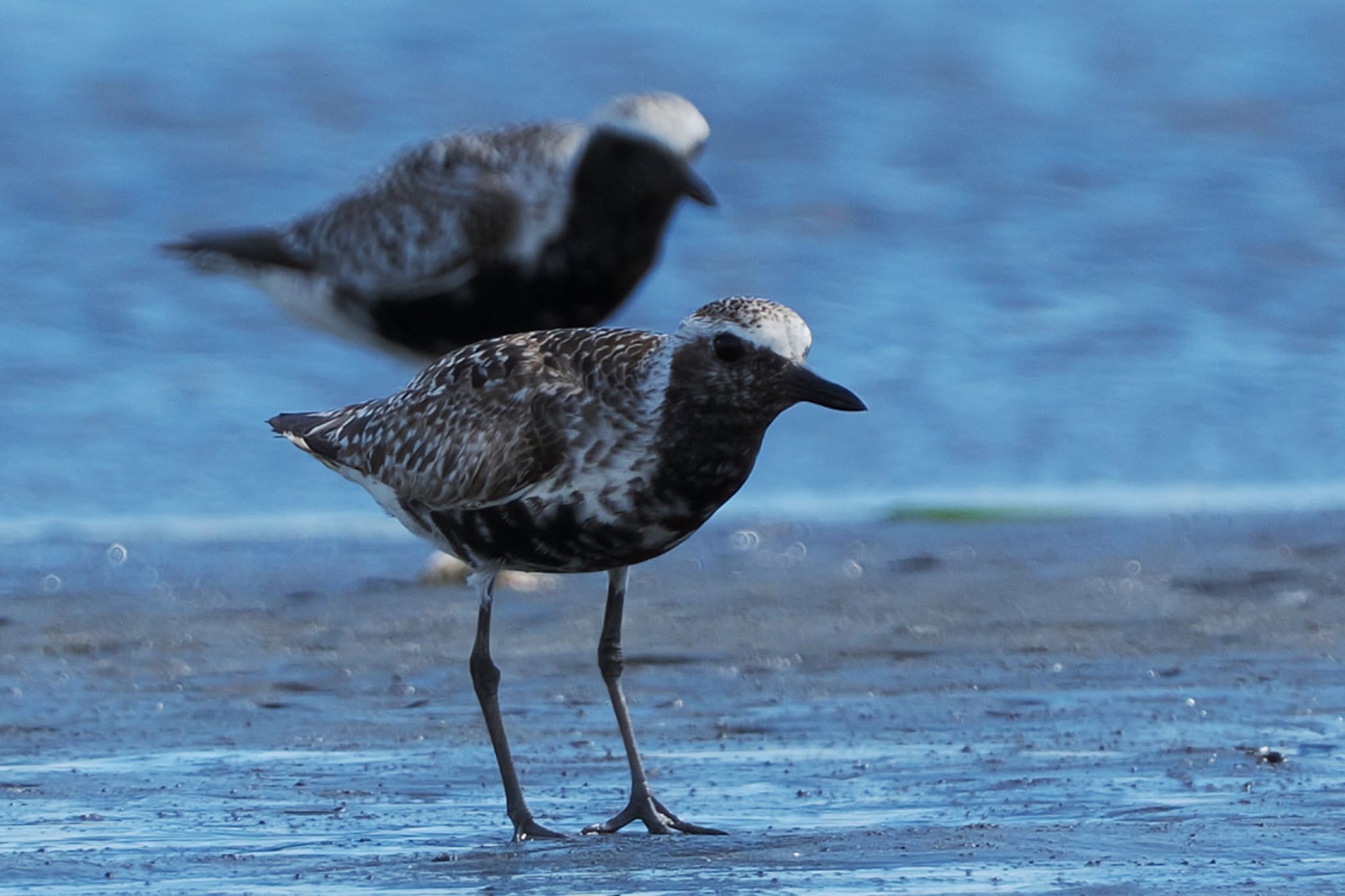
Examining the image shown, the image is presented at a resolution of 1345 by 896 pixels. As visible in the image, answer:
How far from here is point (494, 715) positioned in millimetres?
5488

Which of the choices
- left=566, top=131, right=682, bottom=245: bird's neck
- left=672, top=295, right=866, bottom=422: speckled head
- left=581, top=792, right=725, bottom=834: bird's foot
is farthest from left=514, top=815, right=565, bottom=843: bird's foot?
left=566, top=131, right=682, bottom=245: bird's neck

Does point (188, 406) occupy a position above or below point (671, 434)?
below

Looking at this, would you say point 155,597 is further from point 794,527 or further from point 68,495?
point 794,527

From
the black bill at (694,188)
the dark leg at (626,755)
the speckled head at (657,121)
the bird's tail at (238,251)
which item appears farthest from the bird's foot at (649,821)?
the bird's tail at (238,251)

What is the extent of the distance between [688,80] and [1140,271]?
4.35 m

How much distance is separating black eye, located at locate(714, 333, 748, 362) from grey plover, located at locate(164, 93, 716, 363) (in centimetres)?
338

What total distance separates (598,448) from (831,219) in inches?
361

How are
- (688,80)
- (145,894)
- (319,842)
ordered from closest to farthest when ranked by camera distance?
(145,894) → (319,842) → (688,80)

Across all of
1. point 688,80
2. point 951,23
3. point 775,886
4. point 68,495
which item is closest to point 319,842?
point 775,886

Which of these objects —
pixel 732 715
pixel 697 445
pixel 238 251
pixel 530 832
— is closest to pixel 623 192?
pixel 238 251

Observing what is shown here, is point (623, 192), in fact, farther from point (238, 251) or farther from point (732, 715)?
point (732, 715)

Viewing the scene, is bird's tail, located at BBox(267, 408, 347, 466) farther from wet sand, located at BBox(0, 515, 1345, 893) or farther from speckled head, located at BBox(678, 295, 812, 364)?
speckled head, located at BBox(678, 295, 812, 364)

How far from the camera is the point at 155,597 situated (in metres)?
8.50

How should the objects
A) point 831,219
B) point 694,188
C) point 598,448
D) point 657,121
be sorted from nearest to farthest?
point 598,448
point 694,188
point 657,121
point 831,219
